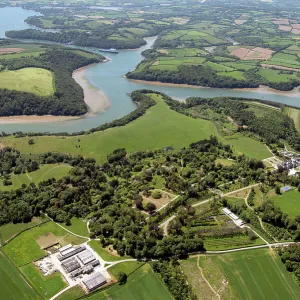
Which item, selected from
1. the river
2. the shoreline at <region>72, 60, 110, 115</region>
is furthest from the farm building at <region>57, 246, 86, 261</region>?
the shoreline at <region>72, 60, 110, 115</region>

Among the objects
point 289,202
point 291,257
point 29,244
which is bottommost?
point 291,257

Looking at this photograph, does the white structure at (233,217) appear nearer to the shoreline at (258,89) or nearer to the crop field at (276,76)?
the shoreline at (258,89)

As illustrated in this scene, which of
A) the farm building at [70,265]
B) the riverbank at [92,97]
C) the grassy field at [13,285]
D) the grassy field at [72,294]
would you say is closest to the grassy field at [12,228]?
the grassy field at [13,285]

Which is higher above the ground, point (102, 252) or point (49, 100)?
A: point (49, 100)

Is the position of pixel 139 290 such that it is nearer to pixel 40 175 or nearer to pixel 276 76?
pixel 40 175

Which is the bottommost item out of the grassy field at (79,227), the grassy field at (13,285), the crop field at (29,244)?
the grassy field at (13,285)

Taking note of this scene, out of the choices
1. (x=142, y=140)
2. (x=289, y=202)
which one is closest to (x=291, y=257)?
(x=289, y=202)

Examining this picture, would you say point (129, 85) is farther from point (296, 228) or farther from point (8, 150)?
point (296, 228)
